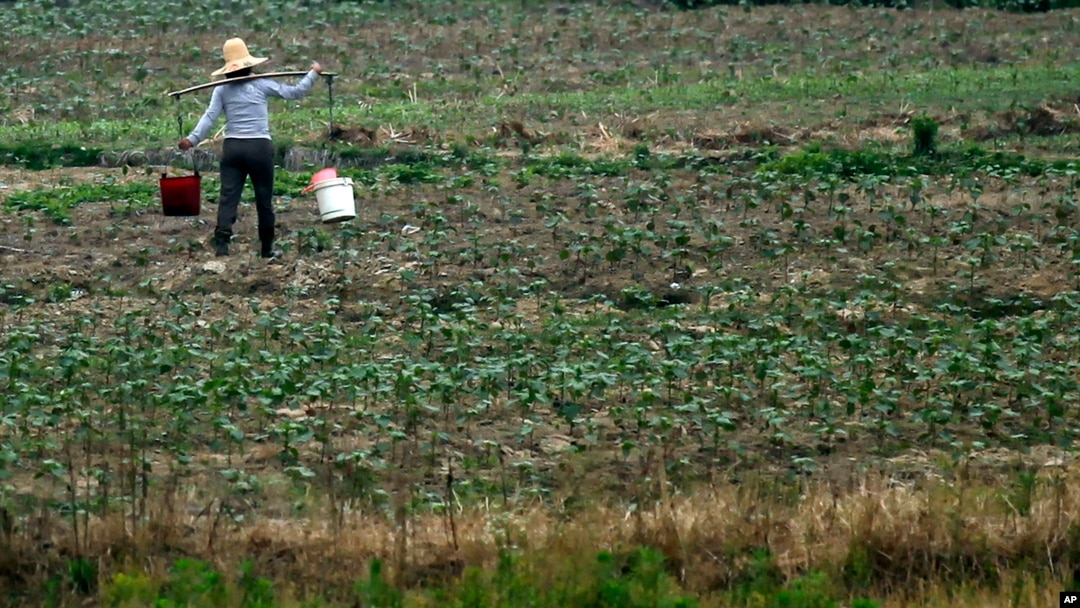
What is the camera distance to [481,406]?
8.27m

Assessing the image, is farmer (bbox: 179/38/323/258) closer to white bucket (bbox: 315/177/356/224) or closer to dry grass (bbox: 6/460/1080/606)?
white bucket (bbox: 315/177/356/224)

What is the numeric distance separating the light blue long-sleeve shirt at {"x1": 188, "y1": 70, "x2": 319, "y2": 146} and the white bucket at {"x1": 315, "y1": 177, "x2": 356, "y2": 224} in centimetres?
54

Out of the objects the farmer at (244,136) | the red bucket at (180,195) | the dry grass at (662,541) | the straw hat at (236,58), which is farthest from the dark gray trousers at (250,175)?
the dry grass at (662,541)

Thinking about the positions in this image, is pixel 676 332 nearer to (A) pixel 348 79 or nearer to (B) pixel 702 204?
(B) pixel 702 204

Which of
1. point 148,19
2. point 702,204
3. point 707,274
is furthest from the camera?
point 148,19

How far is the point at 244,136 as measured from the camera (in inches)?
439

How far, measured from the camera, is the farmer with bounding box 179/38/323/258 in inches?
439

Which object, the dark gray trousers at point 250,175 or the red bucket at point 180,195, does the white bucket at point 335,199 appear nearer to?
the dark gray trousers at point 250,175

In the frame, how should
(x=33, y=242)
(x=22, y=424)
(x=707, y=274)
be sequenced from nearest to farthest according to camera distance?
(x=22, y=424) → (x=707, y=274) → (x=33, y=242)

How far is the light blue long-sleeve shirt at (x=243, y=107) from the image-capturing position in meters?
11.1

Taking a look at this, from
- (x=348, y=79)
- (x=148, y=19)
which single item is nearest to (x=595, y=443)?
(x=348, y=79)

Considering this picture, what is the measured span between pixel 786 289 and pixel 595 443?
8.68ft

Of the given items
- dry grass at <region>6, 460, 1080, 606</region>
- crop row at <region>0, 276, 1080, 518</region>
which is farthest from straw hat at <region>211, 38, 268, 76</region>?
dry grass at <region>6, 460, 1080, 606</region>

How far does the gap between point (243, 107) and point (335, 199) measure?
0.91 m
